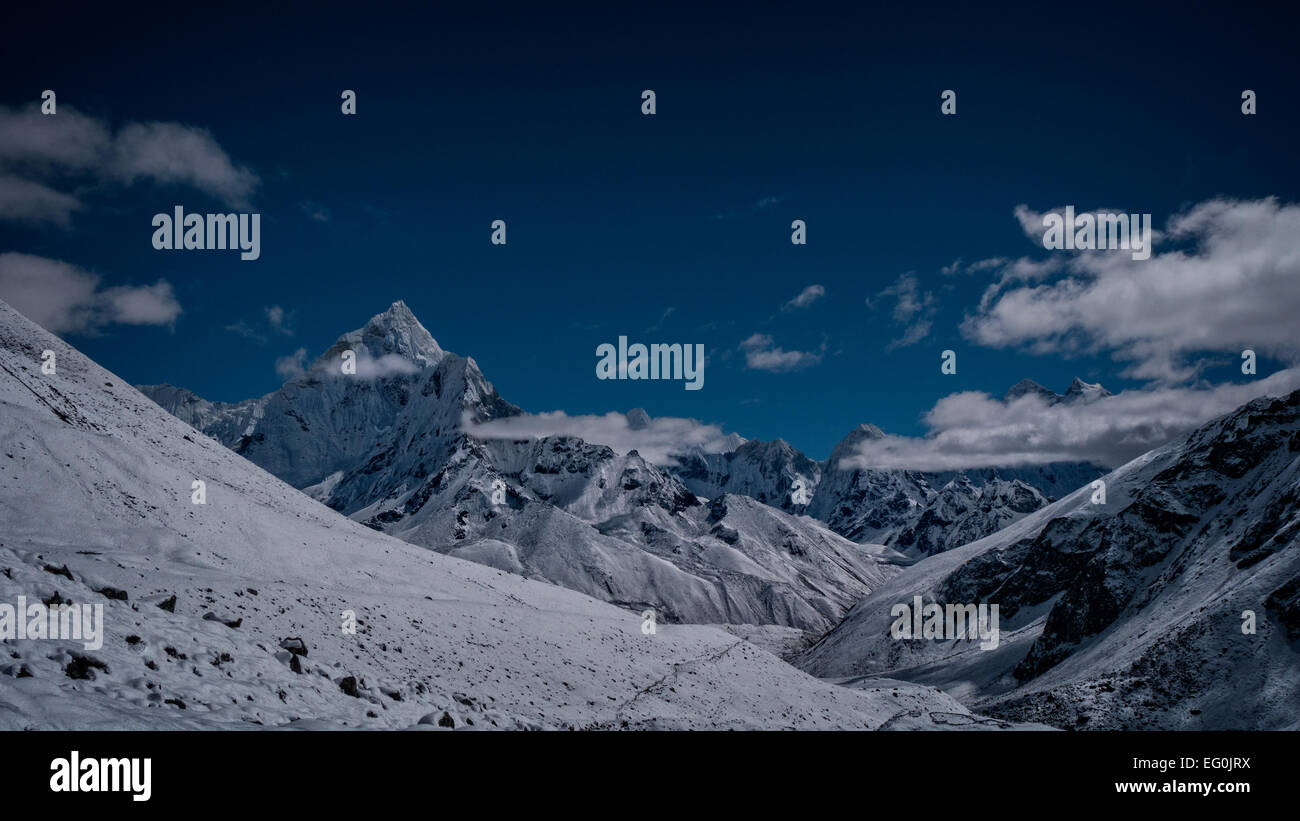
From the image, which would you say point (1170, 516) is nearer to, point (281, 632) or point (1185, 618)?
point (1185, 618)

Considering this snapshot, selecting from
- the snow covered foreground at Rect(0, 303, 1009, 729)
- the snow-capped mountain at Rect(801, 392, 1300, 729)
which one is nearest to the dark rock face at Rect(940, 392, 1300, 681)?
the snow-capped mountain at Rect(801, 392, 1300, 729)

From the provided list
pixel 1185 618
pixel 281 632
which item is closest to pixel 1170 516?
pixel 1185 618

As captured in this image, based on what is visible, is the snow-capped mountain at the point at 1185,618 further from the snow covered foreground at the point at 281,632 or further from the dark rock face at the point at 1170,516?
the snow covered foreground at the point at 281,632

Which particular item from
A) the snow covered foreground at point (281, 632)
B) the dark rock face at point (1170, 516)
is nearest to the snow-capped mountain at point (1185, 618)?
the dark rock face at point (1170, 516)

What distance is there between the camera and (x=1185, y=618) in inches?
4341

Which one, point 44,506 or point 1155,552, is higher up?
point 44,506

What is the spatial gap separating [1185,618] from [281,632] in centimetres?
13168

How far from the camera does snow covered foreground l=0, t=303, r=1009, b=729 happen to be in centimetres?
1889

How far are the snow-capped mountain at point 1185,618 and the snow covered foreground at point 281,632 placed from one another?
4954cm

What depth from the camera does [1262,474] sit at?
145 m
